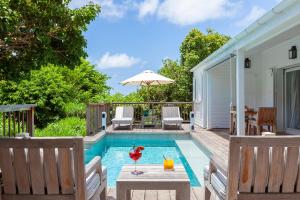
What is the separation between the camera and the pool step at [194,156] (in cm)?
684

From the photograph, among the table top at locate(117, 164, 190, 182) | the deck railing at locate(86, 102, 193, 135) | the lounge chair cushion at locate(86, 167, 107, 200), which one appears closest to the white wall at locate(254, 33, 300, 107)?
the deck railing at locate(86, 102, 193, 135)

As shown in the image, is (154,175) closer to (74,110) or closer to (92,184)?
(92,184)

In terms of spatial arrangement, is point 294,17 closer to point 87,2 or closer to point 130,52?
point 87,2

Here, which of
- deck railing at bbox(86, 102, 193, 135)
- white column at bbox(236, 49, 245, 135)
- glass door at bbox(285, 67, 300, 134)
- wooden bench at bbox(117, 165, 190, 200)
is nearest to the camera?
wooden bench at bbox(117, 165, 190, 200)

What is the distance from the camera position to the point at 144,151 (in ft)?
32.3

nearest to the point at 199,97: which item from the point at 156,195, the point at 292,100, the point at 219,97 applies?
the point at 219,97

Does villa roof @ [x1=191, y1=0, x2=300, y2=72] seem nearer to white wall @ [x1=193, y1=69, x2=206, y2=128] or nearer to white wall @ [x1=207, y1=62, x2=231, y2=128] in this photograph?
white wall @ [x1=207, y1=62, x2=231, y2=128]

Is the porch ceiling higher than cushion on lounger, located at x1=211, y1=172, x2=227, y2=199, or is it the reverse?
the porch ceiling

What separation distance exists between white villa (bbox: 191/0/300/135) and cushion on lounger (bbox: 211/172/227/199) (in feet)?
8.52

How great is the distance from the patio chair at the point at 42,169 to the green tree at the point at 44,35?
131 cm

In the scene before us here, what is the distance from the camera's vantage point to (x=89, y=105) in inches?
418

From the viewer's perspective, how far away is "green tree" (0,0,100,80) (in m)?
3.87

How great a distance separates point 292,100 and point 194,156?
3.47 metres

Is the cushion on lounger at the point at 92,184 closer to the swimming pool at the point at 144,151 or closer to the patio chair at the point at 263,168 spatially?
the patio chair at the point at 263,168
